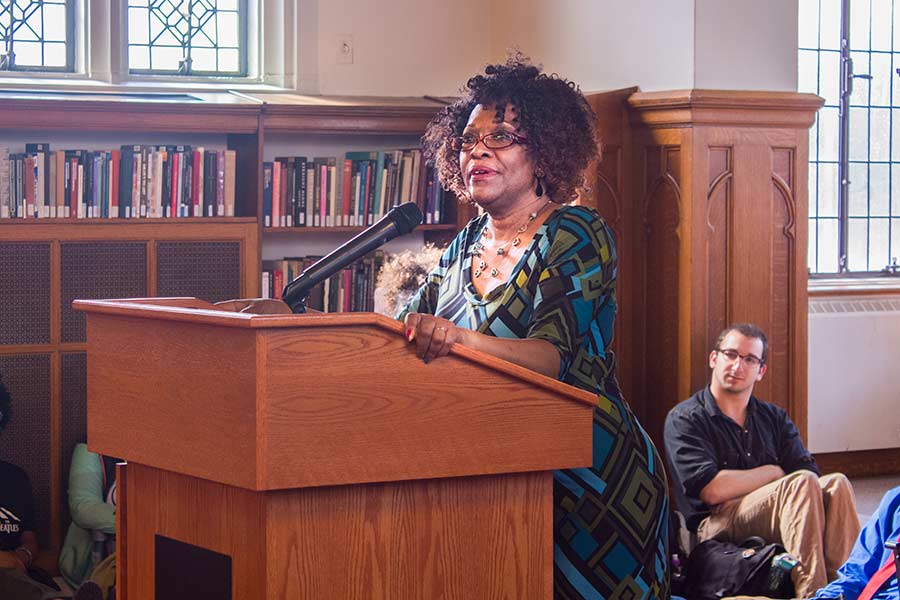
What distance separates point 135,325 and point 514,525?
1.96ft

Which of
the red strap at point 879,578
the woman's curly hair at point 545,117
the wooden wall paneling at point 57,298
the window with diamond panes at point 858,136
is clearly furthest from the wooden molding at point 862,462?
the woman's curly hair at point 545,117

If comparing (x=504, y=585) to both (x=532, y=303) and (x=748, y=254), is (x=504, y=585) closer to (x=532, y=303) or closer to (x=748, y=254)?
(x=532, y=303)

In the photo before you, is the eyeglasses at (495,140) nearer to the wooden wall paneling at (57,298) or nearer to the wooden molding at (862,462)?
the wooden wall paneling at (57,298)

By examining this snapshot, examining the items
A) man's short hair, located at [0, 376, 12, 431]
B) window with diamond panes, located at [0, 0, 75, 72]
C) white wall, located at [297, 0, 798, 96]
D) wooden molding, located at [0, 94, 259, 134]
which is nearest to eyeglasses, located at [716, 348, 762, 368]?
white wall, located at [297, 0, 798, 96]

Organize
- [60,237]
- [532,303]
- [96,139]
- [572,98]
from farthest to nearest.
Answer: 1. [96,139]
2. [60,237]
3. [572,98]
4. [532,303]

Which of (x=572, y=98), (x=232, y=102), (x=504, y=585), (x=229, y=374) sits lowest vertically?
(x=504, y=585)

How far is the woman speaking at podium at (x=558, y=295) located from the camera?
1.90 meters

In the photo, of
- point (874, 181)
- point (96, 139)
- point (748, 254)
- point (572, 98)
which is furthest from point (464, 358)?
point (874, 181)

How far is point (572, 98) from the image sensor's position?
2.21m

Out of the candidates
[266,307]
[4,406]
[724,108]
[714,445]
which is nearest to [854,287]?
[724,108]

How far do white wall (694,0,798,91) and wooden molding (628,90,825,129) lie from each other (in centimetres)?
11

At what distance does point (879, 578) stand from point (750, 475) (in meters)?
1.69

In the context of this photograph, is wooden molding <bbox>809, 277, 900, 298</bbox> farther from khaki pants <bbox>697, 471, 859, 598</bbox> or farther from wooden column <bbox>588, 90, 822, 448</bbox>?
khaki pants <bbox>697, 471, 859, 598</bbox>

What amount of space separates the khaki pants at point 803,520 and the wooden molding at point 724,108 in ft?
4.68
